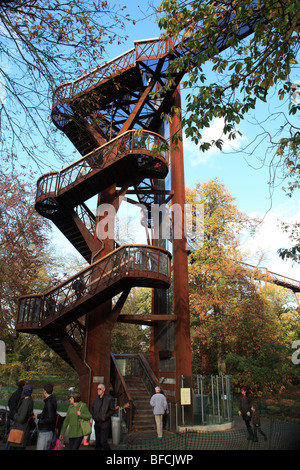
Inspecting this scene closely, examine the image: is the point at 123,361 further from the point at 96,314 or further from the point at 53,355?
the point at 53,355

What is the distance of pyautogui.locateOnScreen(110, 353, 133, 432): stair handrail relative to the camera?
457 inches

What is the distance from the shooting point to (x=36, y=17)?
6.47m

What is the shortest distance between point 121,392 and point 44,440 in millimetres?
7397

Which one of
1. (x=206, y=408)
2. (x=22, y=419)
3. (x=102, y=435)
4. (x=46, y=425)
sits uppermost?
(x=22, y=419)

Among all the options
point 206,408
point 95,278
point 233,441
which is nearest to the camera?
point 233,441

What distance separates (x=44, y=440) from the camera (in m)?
5.87

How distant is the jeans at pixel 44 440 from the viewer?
5824mm

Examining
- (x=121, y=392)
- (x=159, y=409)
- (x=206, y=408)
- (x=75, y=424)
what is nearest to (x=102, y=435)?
(x=75, y=424)

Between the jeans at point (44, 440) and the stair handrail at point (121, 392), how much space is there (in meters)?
6.09

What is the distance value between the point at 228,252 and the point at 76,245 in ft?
33.0

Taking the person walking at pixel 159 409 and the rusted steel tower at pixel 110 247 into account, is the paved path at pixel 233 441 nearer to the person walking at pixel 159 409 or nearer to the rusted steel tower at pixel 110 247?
the person walking at pixel 159 409

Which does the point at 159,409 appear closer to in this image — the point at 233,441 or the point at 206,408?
the point at 233,441

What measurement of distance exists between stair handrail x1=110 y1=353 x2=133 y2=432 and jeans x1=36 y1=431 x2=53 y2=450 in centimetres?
609

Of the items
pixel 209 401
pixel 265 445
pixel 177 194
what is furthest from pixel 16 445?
pixel 177 194
